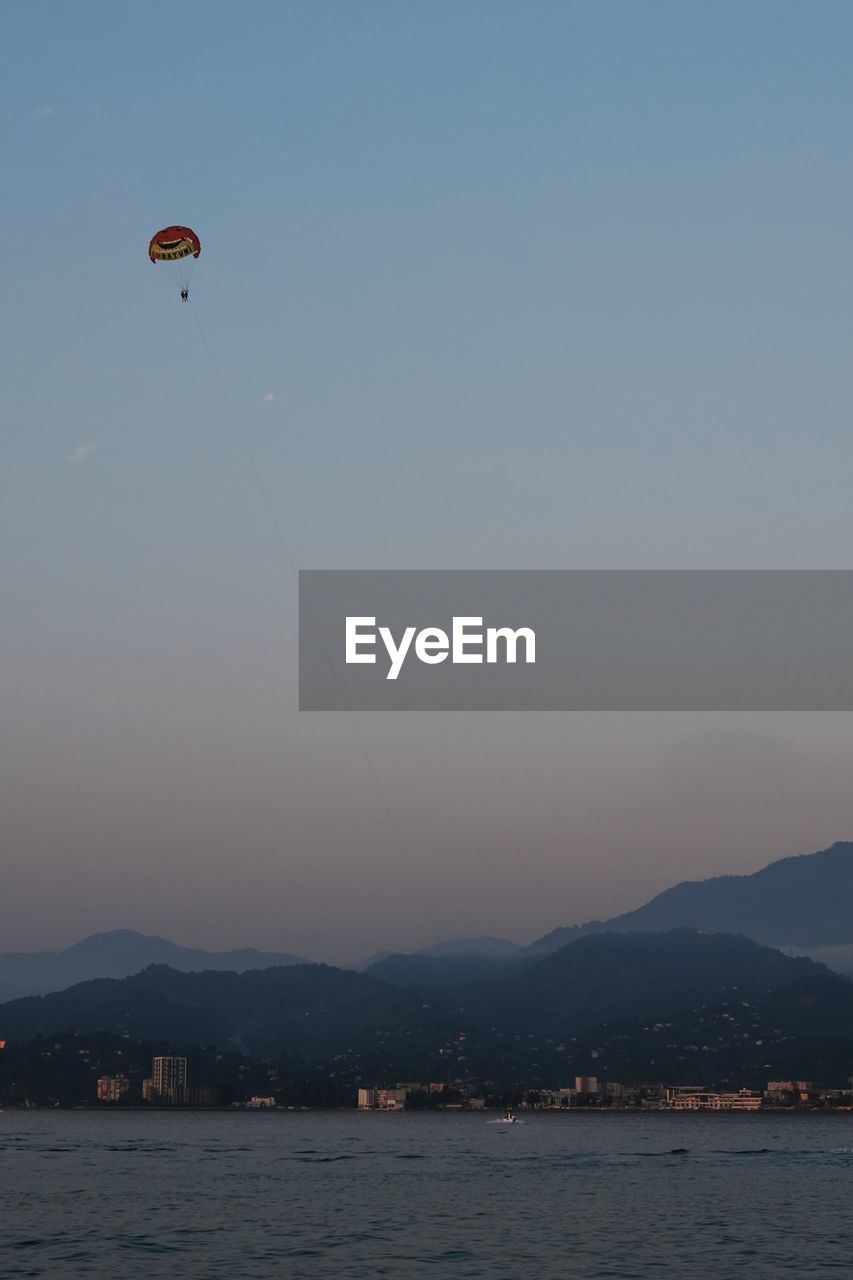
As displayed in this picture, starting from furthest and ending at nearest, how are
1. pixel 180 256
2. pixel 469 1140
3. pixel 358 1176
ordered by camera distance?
1. pixel 469 1140
2. pixel 358 1176
3. pixel 180 256

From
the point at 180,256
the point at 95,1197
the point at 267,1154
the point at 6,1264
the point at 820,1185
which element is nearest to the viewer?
the point at 6,1264

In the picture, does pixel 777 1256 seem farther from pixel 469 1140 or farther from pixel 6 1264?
pixel 469 1140

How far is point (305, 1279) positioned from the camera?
220ft

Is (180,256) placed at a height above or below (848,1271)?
above

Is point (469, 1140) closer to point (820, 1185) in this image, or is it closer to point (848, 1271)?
point (820, 1185)

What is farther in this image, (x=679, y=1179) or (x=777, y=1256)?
(x=679, y=1179)

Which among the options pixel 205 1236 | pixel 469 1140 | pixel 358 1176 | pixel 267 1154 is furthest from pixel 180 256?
pixel 469 1140

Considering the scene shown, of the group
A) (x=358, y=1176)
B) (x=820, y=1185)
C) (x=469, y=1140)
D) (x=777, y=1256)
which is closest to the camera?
(x=777, y=1256)

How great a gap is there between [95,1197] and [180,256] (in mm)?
63075

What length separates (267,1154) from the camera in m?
165

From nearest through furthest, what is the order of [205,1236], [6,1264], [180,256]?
[6,1264] → [205,1236] → [180,256]

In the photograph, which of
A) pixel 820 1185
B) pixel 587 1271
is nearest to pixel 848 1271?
pixel 587 1271

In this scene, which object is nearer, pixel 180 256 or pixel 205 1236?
pixel 205 1236

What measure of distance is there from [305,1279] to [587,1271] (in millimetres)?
12489
